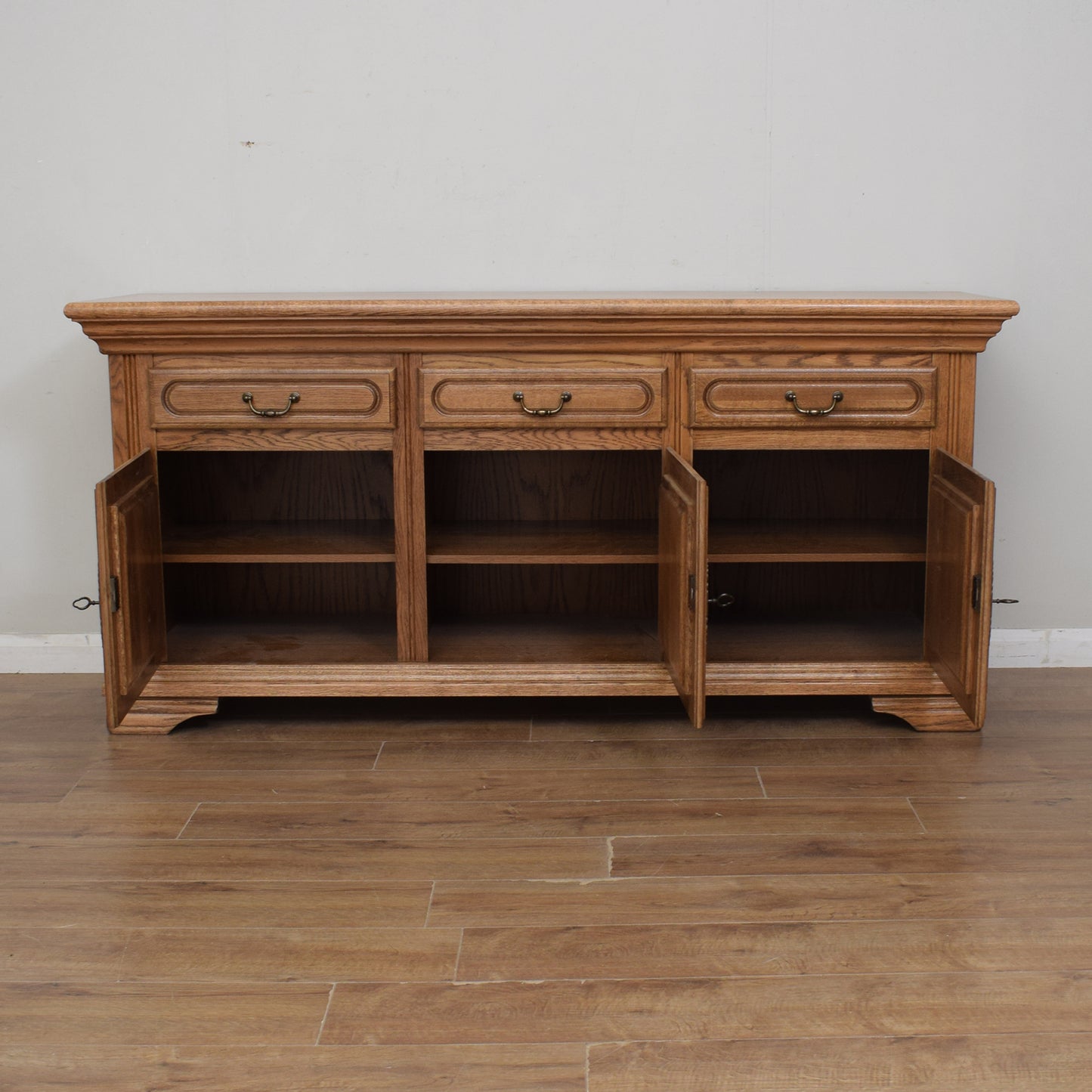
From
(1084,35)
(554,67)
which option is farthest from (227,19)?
(1084,35)

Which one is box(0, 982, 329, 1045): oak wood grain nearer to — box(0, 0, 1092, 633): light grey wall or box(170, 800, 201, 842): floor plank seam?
box(170, 800, 201, 842): floor plank seam

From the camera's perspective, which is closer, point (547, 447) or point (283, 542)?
point (547, 447)

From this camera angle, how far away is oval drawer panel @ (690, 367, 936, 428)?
285cm

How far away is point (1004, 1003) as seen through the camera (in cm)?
188

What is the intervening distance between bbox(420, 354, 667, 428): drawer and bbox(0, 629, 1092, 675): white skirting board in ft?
4.12

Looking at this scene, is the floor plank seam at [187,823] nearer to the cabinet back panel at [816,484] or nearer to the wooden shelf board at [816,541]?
the wooden shelf board at [816,541]

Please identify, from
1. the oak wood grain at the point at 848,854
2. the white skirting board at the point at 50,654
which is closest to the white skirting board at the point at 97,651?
the white skirting board at the point at 50,654

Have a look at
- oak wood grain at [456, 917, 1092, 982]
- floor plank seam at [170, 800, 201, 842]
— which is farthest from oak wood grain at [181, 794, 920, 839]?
oak wood grain at [456, 917, 1092, 982]

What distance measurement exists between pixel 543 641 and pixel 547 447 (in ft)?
1.71

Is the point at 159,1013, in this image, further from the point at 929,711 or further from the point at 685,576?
the point at 929,711

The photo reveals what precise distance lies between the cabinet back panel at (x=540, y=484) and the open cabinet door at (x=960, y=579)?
2.53ft

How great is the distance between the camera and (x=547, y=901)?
7.15 feet

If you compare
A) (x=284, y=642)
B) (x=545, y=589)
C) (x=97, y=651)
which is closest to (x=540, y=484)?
(x=545, y=589)

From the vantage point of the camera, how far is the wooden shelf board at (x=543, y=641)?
301cm
